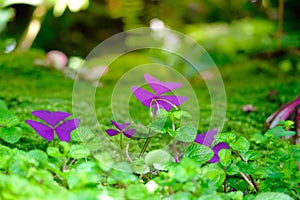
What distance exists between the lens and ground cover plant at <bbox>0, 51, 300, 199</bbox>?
2.39 ft

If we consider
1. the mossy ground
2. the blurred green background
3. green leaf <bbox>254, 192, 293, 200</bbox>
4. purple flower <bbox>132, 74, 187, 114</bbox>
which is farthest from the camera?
the blurred green background

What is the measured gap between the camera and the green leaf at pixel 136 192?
0.73 m

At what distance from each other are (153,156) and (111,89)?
1.30m

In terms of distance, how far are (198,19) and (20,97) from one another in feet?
6.05

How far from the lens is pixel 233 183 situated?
1.03m

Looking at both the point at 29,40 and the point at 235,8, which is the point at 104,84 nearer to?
the point at 29,40

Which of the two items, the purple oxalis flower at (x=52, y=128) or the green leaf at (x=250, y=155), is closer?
the green leaf at (x=250, y=155)

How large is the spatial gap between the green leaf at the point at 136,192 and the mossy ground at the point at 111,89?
65cm

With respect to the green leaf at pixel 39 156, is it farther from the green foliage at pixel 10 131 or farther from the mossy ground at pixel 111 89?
the mossy ground at pixel 111 89

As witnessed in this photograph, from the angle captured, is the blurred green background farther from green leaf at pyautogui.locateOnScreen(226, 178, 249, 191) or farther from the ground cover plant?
green leaf at pyautogui.locateOnScreen(226, 178, 249, 191)

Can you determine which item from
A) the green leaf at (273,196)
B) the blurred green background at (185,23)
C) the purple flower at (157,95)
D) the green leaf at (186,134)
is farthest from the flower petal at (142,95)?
the blurred green background at (185,23)

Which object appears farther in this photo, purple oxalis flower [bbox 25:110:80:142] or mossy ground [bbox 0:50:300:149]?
mossy ground [bbox 0:50:300:149]

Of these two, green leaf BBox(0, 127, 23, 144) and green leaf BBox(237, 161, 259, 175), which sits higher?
green leaf BBox(237, 161, 259, 175)

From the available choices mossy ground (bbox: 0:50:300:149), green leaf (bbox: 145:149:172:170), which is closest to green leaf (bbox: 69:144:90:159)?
green leaf (bbox: 145:149:172:170)
